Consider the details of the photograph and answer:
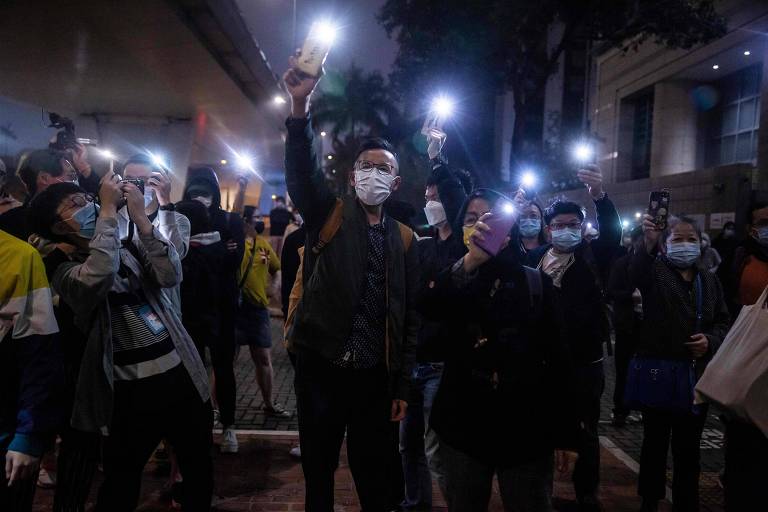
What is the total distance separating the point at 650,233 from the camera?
4090 millimetres

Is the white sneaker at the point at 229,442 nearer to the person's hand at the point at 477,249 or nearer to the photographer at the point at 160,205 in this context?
the photographer at the point at 160,205

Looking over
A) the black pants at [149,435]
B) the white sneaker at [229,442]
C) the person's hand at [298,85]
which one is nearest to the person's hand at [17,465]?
the black pants at [149,435]

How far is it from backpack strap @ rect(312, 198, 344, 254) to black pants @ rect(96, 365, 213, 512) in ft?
3.03

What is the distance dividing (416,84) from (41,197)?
977 inches

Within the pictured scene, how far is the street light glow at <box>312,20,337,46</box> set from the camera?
2.68 meters

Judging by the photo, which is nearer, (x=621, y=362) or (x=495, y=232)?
(x=495, y=232)

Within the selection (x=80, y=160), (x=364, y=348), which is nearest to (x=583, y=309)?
(x=364, y=348)

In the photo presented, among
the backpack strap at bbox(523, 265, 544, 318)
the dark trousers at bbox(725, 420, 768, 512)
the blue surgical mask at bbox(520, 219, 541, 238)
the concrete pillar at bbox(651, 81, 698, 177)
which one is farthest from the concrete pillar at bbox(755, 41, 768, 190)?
the backpack strap at bbox(523, 265, 544, 318)

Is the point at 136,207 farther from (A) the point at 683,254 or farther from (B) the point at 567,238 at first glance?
(A) the point at 683,254

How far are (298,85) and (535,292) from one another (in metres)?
1.45

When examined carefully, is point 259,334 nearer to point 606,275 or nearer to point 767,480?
point 606,275

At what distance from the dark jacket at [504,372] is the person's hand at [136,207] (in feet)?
4.96

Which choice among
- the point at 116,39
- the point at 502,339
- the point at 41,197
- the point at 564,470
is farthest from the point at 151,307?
the point at 116,39

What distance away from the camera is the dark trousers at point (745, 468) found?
2.67 metres
